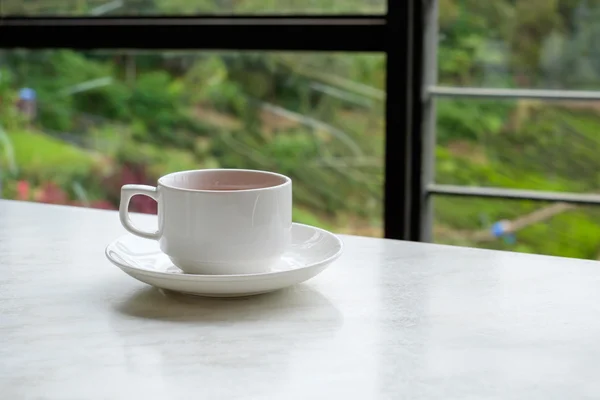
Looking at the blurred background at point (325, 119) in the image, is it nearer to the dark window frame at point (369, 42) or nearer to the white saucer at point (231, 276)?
the dark window frame at point (369, 42)

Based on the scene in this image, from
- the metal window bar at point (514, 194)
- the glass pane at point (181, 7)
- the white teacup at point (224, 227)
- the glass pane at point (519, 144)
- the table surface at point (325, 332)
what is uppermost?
the glass pane at point (181, 7)

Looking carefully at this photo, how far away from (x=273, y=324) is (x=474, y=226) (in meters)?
1.44

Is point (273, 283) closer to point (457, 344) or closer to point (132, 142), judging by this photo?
point (457, 344)

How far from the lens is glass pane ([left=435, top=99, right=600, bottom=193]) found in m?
1.95

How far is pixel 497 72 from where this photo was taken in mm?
1993

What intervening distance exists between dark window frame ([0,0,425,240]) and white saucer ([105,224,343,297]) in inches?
40.5

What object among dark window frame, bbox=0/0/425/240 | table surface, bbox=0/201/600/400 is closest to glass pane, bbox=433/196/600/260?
dark window frame, bbox=0/0/425/240

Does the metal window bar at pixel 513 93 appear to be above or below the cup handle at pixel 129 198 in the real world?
below

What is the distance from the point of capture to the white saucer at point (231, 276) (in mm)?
745

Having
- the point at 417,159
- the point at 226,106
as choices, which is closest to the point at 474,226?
the point at 417,159

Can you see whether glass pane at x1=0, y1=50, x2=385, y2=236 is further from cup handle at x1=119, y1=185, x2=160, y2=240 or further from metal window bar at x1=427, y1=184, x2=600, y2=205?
cup handle at x1=119, y1=185, x2=160, y2=240

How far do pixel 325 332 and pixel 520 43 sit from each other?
1430 millimetres

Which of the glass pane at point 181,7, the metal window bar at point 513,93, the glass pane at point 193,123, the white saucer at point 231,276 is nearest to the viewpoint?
the white saucer at point 231,276

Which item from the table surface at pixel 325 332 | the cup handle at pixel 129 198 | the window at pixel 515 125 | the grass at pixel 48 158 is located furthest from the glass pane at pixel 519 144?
the cup handle at pixel 129 198
